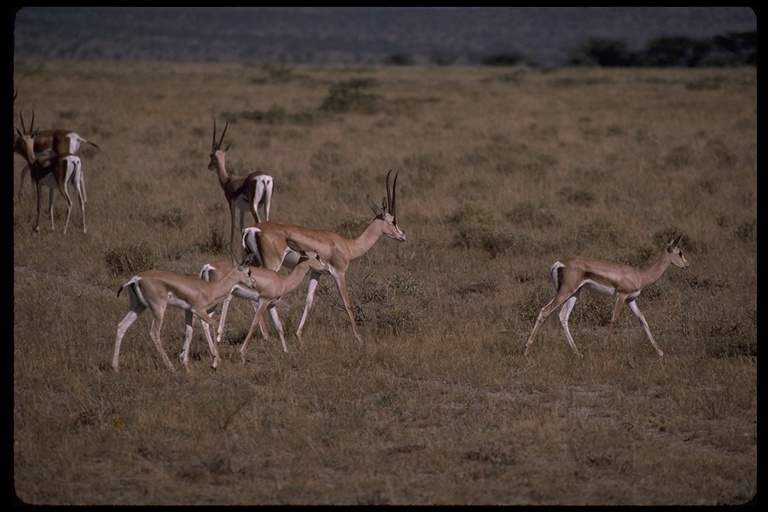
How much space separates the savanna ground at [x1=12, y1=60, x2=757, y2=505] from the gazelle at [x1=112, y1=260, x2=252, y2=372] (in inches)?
11.2

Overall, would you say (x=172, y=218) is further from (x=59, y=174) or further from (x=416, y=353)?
(x=416, y=353)

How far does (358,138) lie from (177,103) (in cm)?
1006

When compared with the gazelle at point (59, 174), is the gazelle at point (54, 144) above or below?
above

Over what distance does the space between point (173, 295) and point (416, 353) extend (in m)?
2.08

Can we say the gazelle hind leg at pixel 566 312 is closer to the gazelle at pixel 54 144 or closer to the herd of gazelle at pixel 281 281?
the herd of gazelle at pixel 281 281

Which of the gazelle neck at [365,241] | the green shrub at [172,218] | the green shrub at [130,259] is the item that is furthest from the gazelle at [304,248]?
the green shrub at [172,218]

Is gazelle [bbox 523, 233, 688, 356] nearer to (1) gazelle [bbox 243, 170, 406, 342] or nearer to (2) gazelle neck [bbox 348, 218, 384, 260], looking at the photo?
(1) gazelle [bbox 243, 170, 406, 342]

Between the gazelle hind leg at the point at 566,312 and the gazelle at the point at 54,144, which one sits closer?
the gazelle hind leg at the point at 566,312

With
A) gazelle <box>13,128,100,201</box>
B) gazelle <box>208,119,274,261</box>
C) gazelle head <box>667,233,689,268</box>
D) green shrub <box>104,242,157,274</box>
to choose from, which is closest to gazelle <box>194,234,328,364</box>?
green shrub <box>104,242,157,274</box>

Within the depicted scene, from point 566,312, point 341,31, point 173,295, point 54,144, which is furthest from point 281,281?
point 341,31

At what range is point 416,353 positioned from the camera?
803 cm

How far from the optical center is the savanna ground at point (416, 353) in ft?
18.8

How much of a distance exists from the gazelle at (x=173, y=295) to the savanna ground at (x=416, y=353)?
284mm

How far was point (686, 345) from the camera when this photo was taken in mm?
8234
